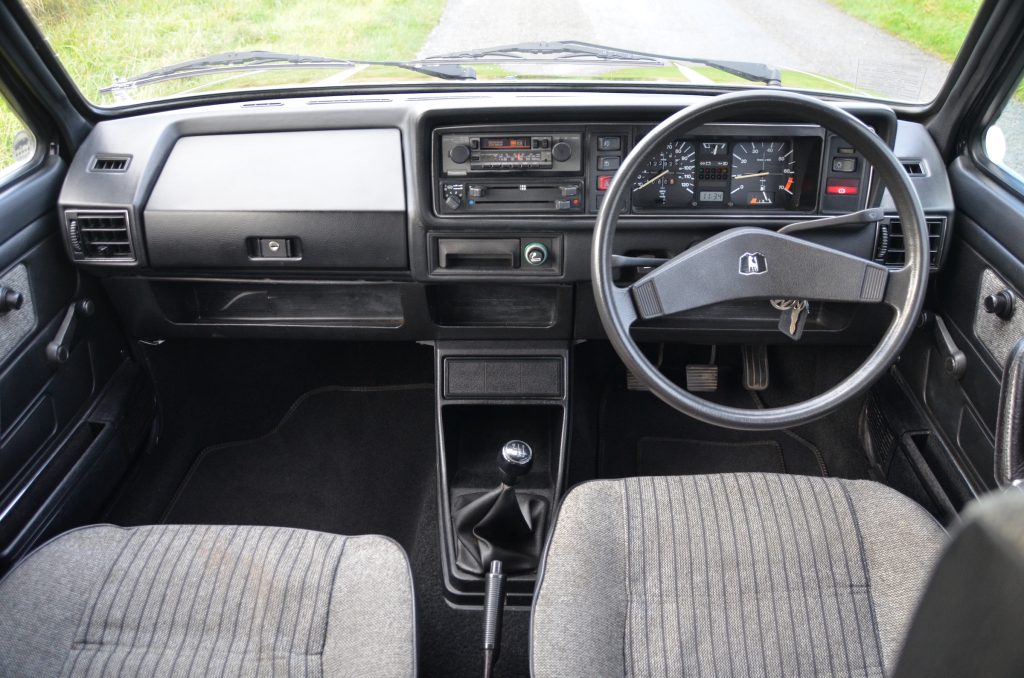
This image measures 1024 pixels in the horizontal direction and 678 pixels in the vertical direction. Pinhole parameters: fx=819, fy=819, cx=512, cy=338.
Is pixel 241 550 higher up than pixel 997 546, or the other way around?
pixel 997 546

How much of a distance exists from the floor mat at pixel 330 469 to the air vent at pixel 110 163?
102 cm

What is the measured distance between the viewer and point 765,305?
7.17 ft

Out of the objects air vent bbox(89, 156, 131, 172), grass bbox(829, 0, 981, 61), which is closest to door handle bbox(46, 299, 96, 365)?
air vent bbox(89, 156, 131, 172)

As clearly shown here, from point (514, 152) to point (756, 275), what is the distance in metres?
0.70

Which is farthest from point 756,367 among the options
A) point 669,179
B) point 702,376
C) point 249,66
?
point 249,66

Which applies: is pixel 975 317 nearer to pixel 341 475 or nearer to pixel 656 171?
pixel 656 171

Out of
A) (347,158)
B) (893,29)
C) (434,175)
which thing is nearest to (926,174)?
(893,29)

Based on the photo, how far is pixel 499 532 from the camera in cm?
218

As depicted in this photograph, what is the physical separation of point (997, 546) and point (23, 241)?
2159mm

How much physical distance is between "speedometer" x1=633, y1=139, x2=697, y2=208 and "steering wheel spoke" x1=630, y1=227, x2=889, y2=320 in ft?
1.29

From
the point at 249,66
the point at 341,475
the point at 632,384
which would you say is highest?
the point at 249,66

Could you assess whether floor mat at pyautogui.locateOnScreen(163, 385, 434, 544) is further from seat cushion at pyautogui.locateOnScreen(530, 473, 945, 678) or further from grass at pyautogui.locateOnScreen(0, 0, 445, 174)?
grass at pyautogui.locateOnScreen(0, 0, 445, 174)

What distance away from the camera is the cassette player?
2.01 m

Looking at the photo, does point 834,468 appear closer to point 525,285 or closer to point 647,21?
point 525,285
